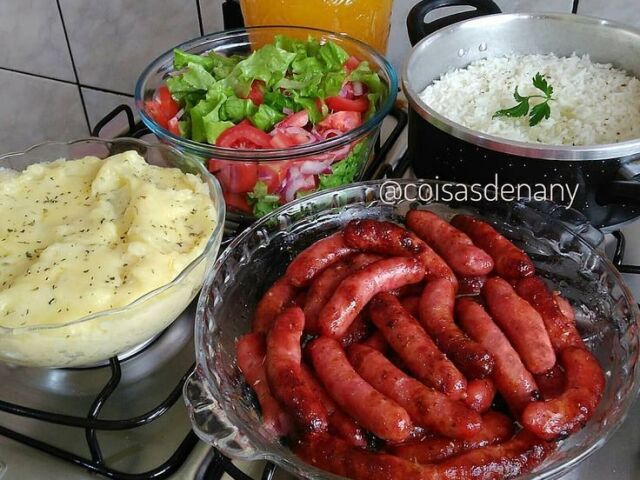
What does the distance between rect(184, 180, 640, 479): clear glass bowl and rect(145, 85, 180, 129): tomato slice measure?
327 millimetres

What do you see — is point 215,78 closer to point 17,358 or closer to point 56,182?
point 56,182

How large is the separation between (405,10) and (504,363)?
953 millimetres

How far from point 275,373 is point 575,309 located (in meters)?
0.43

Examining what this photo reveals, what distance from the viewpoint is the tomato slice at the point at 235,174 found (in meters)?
1.04

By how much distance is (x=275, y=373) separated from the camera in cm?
74

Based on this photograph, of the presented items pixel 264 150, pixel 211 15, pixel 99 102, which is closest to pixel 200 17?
pixel 211 15

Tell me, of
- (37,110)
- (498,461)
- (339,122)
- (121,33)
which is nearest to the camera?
(498,461)

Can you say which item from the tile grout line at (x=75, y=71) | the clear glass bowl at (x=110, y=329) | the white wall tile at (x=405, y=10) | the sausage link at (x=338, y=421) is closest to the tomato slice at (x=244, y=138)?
the clear glass bowl at (x=110, y=329)

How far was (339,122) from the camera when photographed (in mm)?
1095

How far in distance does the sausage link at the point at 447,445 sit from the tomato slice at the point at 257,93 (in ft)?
2.18

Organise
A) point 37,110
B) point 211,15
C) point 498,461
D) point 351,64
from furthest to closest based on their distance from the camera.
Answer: point 37,110, point 211,15, point 351,64, point 498,461

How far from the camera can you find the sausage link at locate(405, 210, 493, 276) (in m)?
0.88

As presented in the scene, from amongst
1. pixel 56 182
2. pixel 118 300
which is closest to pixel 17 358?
pixel 118 300

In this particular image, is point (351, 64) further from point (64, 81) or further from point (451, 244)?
point (64, 81)
